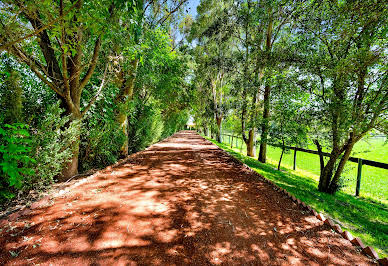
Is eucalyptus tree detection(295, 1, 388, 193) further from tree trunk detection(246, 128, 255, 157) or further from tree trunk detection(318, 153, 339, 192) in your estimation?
tree trunk detection(246, 128, 255, 157)

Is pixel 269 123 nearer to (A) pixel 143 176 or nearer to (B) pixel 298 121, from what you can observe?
(B) pixel 298 121

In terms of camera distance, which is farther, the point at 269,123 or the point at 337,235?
the point at 269,123

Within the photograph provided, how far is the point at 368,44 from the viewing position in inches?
161

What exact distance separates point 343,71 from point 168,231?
549cm

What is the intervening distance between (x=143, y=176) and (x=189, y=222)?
253cm

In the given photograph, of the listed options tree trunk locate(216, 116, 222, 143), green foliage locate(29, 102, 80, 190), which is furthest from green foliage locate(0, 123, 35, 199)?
tree trunk locate(216, 116, 222, 143)

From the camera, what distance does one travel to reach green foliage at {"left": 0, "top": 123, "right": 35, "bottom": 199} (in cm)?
221

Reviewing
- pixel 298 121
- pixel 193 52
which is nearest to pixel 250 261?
pixel 298 121

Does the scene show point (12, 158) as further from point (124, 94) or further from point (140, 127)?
point (140, 127)

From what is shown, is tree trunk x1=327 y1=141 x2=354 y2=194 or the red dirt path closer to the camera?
the red dirt path

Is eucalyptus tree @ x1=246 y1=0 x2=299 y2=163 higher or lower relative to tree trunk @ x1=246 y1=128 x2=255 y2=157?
higher

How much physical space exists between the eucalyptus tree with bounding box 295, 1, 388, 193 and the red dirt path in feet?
10.2

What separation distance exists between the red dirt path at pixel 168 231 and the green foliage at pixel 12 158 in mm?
642

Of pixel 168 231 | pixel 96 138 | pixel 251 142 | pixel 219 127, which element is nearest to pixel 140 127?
pixel 96 138
